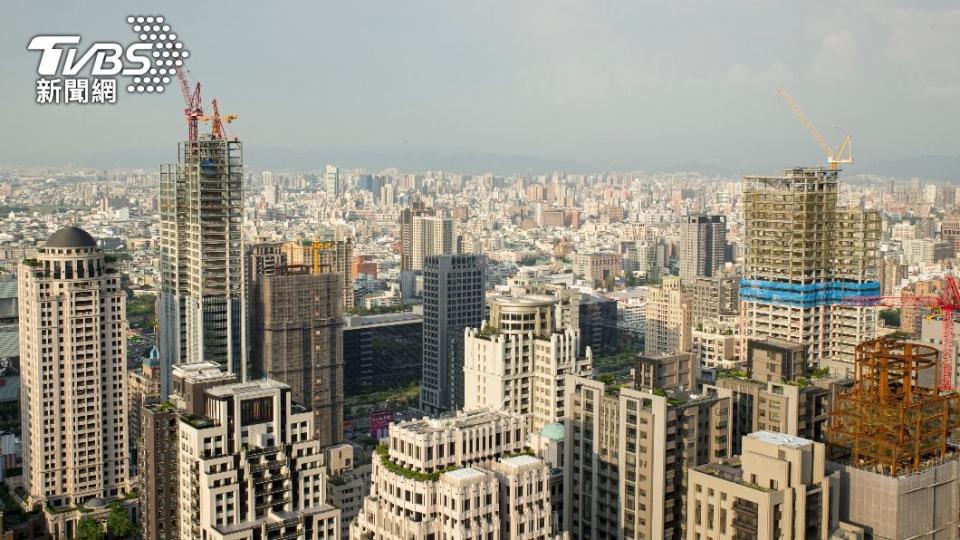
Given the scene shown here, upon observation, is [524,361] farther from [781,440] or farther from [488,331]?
[781,440]

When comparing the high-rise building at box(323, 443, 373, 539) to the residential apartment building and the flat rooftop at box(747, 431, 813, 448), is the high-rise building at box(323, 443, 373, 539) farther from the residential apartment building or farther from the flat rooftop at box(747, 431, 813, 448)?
the residential apartment building

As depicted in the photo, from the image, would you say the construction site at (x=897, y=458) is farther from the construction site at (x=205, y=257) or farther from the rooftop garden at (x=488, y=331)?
the construction site at (x=205, y=257)

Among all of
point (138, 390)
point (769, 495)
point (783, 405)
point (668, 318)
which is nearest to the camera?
point (769, 495)

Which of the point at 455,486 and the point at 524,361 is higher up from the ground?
the point at 524,361

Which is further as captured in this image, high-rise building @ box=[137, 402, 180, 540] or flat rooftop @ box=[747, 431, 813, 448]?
high-rise building @ box=[137, 402, 180, 540]

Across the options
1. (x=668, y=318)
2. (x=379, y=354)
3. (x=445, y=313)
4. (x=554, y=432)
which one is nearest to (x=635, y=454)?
(x=554, y=432)

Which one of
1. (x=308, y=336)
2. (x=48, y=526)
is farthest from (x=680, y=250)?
(x=48, y=526)

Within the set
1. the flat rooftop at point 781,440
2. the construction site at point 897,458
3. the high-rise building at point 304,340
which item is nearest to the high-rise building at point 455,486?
the flat rooftop at point 781,440

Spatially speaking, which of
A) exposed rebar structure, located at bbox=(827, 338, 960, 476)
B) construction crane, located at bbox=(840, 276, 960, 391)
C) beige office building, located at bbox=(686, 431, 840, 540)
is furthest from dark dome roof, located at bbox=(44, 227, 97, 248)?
construction crane, located at bbox=(840, 276, 960, 391)
